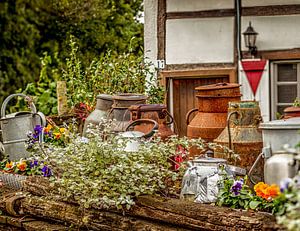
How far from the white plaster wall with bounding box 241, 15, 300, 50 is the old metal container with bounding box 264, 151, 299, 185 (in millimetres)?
4998

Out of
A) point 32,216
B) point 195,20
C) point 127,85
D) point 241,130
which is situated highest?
point 195,20

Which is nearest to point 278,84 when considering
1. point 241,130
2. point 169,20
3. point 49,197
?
point 169,20

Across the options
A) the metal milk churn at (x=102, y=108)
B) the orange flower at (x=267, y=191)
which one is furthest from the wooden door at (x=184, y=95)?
the orange flower at (x=267, y=191)

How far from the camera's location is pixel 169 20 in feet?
37.3

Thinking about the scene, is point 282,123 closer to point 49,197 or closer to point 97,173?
point 97,173

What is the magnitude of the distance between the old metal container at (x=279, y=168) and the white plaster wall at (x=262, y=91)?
16.2ft

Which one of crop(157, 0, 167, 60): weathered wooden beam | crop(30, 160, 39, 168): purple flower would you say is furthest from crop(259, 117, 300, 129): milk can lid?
crop(157, 0, 167, 60): weathered wooden beam

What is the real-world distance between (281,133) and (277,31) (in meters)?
4.71

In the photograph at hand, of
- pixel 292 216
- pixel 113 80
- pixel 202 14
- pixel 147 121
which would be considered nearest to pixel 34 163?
pixel 147 121

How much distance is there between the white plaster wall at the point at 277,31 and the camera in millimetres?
10594

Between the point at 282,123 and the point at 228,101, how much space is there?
1.71 metres

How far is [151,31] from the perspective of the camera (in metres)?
11.5

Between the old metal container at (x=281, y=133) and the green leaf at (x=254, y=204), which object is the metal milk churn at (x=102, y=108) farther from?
the green leaf at (x=254, y=204)

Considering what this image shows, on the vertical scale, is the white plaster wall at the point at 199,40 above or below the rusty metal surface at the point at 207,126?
above
